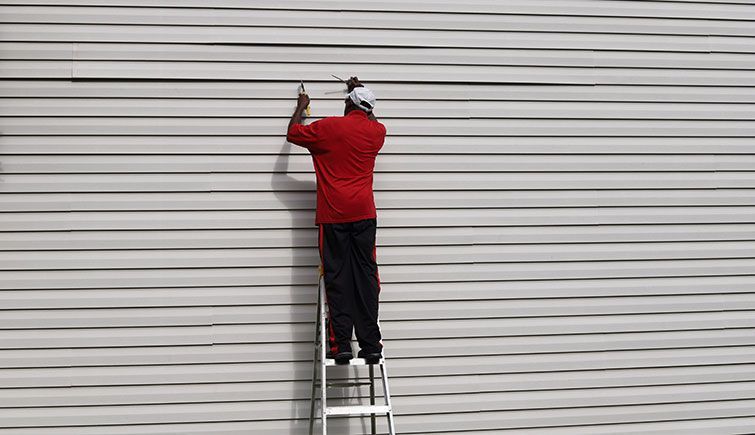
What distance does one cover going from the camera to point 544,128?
20.0ft

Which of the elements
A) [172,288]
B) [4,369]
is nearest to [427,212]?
[172,288]

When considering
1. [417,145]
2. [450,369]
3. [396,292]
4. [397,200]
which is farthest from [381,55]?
[450,369]

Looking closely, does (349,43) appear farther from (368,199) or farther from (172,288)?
(172,288)

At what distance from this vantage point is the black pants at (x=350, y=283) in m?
5.28

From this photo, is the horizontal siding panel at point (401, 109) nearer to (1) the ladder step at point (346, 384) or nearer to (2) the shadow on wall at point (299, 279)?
(2) the shadow on wall at point (299, 279)

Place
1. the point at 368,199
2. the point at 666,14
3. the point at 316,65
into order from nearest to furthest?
the point at 368,199 < the point at 316,65 < the point at 666,14

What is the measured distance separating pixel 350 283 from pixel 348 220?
40cm

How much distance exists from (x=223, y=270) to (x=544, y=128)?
2497 millimetres

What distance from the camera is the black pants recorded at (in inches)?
208

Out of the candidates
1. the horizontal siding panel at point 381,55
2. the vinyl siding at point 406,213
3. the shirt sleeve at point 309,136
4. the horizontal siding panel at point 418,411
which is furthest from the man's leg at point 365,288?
the horizontal siding panel at point 381,55

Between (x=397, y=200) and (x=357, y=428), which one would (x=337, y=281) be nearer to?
(x=397, y=200)

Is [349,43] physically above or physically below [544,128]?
above

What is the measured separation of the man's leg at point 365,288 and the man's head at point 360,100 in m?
0.75

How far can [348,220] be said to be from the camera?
210 inches
